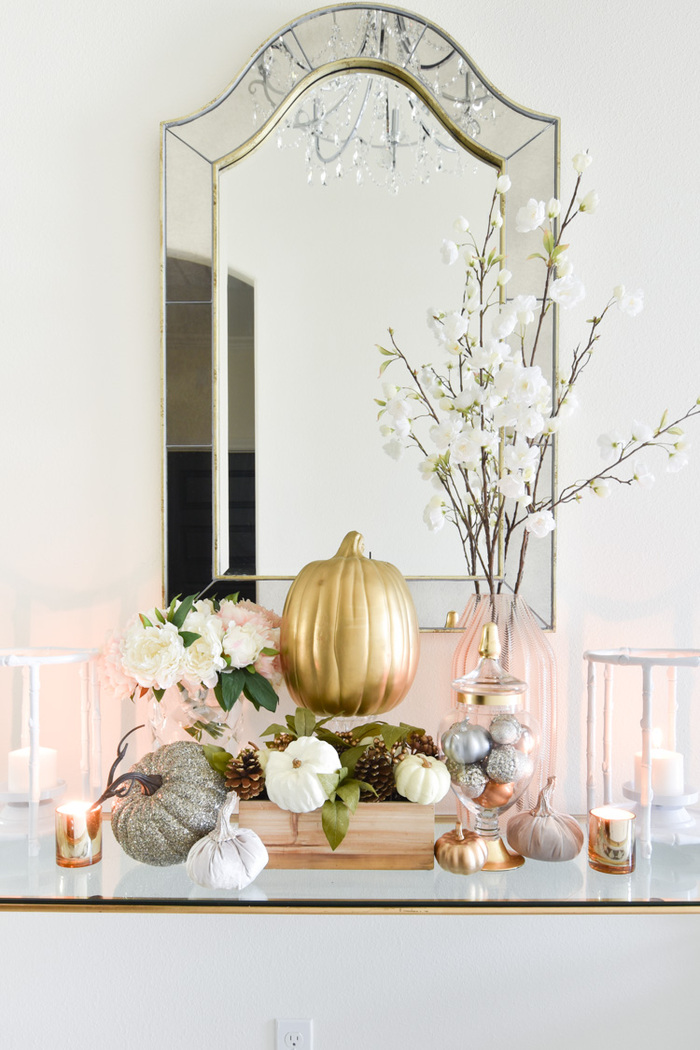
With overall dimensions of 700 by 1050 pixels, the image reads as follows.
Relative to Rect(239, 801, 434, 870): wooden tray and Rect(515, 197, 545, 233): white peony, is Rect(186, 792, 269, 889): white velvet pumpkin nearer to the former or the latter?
Rect(239, 801, 434, 870): wooden tray

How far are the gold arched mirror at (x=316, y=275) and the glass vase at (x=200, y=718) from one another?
18cm

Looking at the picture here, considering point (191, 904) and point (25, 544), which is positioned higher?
point (25, 544)

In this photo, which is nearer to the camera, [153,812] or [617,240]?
[153,812]

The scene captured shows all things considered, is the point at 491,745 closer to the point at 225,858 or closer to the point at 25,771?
the point at 225,858

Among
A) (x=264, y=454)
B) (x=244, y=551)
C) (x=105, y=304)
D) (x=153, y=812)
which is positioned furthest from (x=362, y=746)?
(x=105, y=304)

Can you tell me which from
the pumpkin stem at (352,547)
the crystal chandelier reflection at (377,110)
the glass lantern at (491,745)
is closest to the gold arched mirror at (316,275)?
the crystal chandelier reflection at (377,110)

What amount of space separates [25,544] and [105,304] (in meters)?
0.39

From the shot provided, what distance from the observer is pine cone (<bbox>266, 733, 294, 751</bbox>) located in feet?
3.18

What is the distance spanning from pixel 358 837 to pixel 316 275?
31.7 inches

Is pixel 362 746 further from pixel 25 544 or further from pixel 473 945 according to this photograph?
pixel 25 544

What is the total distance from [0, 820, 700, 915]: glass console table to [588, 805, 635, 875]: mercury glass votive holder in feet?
0.04

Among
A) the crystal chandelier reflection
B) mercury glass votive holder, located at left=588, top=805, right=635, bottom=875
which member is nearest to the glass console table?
mercury glass votive holder, located at left=588, top=805, right=635, bottom=875

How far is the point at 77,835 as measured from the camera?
37.6 inches

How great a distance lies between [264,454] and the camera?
121 centimetres
